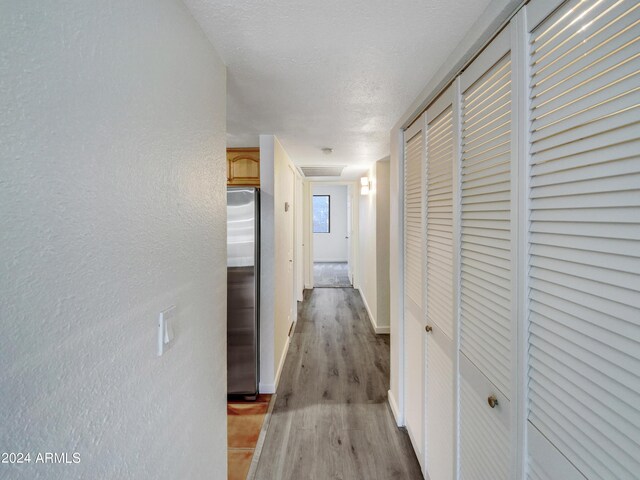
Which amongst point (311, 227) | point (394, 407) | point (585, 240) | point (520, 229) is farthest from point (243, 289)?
point (311, 227)

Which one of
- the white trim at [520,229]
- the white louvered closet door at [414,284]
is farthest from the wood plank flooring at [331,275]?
the white trim at [520,229]

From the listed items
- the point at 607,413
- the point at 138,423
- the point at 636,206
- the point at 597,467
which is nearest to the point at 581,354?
the point at 607,413

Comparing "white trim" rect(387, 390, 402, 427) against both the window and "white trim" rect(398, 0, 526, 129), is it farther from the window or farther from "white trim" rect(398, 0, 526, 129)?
the window

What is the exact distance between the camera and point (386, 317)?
4070 mm

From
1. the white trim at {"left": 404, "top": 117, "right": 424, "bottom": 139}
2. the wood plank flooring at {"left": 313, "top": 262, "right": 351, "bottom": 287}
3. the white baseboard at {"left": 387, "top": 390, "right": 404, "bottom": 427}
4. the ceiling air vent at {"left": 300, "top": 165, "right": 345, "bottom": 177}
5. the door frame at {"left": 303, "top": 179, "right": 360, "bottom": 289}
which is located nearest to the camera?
the white trim at {"left": 404, "top": 117, "right": 424, "bottom": 139}

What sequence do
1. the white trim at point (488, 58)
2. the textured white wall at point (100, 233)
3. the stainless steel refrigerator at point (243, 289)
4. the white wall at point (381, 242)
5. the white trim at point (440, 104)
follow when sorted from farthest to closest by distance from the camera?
the white wall at point (381, 242) → the stainless steel refrigerator at point (243, 289) → the white trim at point (440, 104) → the white trim at point (488, 58) → the textured white wall at point (100, 233)

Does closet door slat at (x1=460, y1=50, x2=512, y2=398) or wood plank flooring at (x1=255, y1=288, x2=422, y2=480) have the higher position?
closet door slat at (x1=460, y1=50, x2=512, y2=398)

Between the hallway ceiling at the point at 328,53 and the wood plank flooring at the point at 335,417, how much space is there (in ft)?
7.41

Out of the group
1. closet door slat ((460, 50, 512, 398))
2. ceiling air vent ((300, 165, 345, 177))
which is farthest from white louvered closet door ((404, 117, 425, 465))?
ceiling air vent ((300, 165, 345, 177))

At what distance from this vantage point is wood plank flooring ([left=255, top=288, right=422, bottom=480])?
1862mm

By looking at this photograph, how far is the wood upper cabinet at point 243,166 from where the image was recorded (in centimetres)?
300

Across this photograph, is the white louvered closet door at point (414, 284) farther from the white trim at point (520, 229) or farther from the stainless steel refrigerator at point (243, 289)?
the stainless steel refrigerator at point (243, 289)

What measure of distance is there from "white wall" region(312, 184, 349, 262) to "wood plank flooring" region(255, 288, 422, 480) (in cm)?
606

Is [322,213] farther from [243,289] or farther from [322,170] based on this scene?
[243,289]
